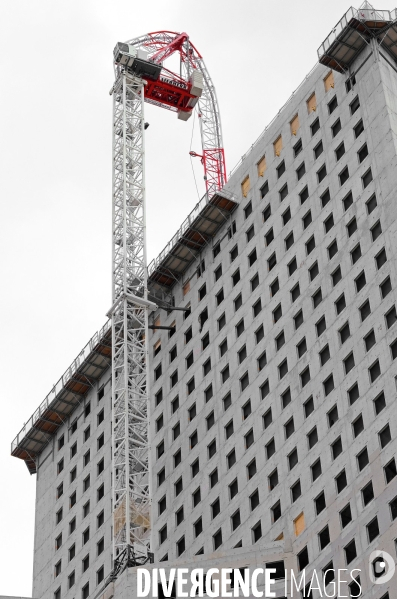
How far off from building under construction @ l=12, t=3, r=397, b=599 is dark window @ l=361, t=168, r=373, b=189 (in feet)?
1.28

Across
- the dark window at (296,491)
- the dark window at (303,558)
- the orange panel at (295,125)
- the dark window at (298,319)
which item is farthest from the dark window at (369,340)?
the orange panel at (295,125)

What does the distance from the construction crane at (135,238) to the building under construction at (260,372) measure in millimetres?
188

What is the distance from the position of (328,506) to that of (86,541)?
80.3 ft

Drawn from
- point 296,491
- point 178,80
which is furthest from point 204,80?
point 296,491

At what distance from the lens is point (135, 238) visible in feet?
279

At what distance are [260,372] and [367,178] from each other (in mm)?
12032

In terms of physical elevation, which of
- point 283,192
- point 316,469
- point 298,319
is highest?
point 283,192

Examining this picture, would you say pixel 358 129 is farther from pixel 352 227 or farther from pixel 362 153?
pixel 352 227

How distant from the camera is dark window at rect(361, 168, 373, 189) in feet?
237

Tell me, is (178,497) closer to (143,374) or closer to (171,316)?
(143,374)

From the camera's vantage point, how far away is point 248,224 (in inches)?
3221

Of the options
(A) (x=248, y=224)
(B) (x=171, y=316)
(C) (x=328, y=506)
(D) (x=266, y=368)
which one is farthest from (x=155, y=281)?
(C) (x=328, y=506)

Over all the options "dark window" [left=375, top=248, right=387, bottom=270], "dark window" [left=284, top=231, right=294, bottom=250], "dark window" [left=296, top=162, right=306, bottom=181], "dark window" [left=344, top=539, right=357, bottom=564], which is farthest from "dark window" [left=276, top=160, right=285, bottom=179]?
"dark window" [left=344, top=539, right=357, bottom=564]

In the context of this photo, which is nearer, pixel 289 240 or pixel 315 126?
pixel 289 240
